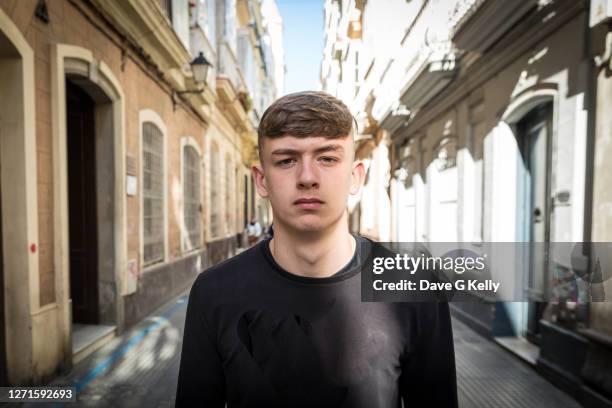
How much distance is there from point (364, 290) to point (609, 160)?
3004 mm

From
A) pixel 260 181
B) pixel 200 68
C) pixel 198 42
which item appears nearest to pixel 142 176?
pixel 200 68

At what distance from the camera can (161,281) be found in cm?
A: 687

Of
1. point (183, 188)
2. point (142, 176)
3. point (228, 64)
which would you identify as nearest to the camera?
point (142, 176)

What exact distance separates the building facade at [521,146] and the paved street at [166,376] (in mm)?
244

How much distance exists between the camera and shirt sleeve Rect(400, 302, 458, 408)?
1294mm

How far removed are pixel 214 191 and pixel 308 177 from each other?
11.6 meters

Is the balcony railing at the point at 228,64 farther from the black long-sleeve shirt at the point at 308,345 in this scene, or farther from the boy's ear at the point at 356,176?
the black long-sleeve shirt at the point at 308,345

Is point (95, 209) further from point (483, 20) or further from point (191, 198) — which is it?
point (483, 20)

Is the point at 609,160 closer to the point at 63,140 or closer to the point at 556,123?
the point at 556,123

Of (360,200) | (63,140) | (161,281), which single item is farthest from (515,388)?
(360,200)

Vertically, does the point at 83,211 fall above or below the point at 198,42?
below

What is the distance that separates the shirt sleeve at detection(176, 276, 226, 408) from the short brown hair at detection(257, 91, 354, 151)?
26.5 inches

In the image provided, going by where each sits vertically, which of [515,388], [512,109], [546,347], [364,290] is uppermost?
[512,109]

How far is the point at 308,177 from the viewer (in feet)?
4.03
